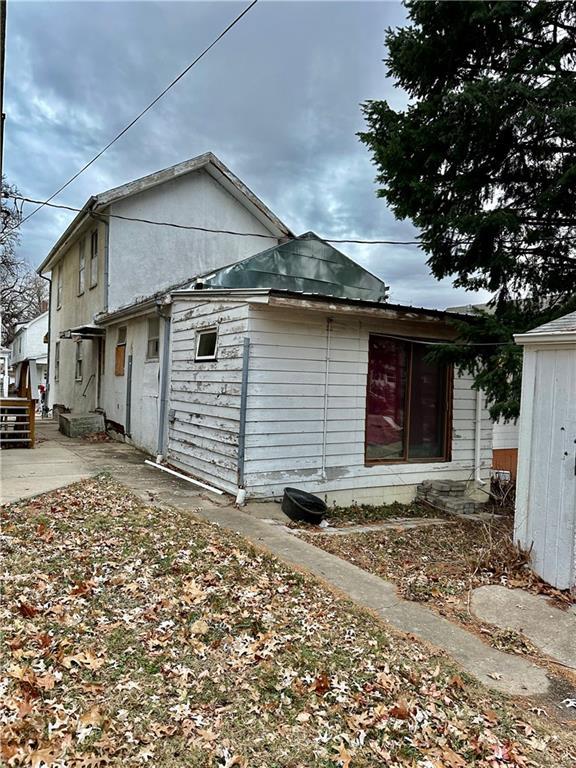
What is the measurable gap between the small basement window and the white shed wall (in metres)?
5.75

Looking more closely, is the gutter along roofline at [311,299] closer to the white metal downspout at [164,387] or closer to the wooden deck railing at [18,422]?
the white metal downspout at [164,387]

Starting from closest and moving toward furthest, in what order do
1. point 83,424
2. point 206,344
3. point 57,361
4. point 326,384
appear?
1. point 326,384
2. point 206,344
3. point 83,424
4. point 57,361

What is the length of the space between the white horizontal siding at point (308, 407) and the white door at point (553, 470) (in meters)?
3.20

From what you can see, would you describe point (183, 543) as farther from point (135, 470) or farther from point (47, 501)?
point (135, 470)

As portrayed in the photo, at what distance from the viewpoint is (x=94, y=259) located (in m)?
14.0

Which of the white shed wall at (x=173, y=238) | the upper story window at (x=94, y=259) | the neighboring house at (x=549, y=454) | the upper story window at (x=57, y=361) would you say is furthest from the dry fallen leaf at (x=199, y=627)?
the upper story window at (x=57, y=361)

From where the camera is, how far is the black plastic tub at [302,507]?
6.33m

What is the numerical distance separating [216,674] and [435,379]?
22.3ft

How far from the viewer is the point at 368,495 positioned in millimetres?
7895

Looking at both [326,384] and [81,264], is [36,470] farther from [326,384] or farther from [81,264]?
[81,264]

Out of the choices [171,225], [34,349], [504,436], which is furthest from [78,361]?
[34,349]

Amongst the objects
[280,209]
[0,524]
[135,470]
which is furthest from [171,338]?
[280,209]

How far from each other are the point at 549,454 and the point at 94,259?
12929 mm

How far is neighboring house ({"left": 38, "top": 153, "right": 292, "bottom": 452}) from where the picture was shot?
40.2 feet
